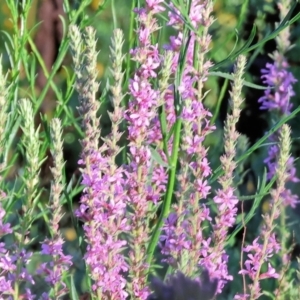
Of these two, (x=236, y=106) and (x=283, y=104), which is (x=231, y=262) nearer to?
(x=283, y=104)

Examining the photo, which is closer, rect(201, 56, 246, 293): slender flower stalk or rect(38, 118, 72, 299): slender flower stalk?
rect(38, 118, 72, 299): slender flower stalk

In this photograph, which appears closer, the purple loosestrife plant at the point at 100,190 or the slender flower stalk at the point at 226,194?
the purple loosestrife plant at the point at 100,190

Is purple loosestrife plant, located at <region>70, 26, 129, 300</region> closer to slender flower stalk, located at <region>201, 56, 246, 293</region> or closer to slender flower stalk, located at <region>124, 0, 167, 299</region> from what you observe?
slender flower stalk, located at <region>124, 0, 167, 299</region>

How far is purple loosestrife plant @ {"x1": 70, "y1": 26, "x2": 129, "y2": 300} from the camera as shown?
1.12 metres

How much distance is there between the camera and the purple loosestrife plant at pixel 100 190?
43.9 inches

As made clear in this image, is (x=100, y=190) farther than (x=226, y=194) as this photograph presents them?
No

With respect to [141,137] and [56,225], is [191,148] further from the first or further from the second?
[56,225]

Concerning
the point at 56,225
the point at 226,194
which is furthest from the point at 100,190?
the point at 226,194

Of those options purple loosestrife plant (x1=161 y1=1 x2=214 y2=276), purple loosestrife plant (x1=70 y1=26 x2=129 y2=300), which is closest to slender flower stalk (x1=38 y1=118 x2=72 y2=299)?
purple loosestrife plant (x1=70 y1=26 x2=129 y2=300)

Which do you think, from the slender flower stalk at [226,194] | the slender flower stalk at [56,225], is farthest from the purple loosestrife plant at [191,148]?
the slender flower stalk at [56,225]

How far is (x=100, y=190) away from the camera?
116 cm

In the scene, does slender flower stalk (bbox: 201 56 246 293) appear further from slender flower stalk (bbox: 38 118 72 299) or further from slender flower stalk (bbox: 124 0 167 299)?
slender flower stalk (bbox: 38 118 72 299)

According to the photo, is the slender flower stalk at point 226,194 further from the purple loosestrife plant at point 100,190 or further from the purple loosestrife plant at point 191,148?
the purple loosestrife plant at point 100,190

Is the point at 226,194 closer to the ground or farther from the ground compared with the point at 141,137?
closer to the ground
